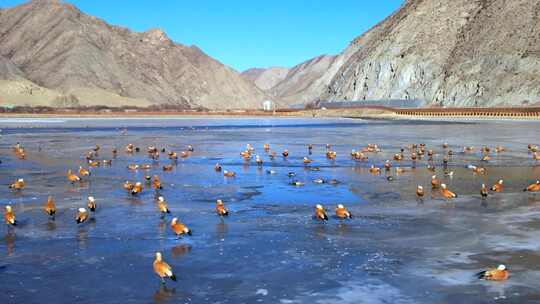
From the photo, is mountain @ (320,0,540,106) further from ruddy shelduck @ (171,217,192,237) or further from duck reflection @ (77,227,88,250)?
duck reflection @ (77,227,88,250)

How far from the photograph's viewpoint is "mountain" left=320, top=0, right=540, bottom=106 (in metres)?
119

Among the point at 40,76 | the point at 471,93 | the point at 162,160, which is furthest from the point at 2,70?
the point at 162,160

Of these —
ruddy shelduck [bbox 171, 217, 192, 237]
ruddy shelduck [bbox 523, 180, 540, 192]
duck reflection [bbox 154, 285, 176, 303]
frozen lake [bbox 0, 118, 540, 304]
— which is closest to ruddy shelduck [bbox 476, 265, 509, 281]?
frozen lake [bbox 0, 118, 540, 304]

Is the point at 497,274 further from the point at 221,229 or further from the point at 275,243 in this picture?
the point at 221,229

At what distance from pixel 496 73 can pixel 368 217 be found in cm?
11102

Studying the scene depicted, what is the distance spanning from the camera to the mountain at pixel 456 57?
119 meters

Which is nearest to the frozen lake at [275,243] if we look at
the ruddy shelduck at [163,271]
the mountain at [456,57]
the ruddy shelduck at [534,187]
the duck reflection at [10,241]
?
the duck reflection at [10,241]

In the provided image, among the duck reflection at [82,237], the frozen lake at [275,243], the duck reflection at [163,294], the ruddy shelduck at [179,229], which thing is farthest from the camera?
the ruddy shelduck at [179,229]

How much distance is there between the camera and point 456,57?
13412cm

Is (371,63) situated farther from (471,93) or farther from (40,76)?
(40,76)

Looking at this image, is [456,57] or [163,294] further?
[456,57]

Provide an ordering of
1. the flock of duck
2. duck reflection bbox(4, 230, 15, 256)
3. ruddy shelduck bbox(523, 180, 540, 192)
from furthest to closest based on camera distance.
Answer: ruddy shelduck bbox(523, 180, 540, 192) → duck reflection bbox(4, 230, 15, 256) → the flock of duck

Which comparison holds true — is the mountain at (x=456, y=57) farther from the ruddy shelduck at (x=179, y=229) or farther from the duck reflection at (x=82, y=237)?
the duck reflection at (x=82, y=237)

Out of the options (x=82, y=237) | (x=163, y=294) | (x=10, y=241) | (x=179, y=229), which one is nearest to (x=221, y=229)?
(x=179, y=229)
